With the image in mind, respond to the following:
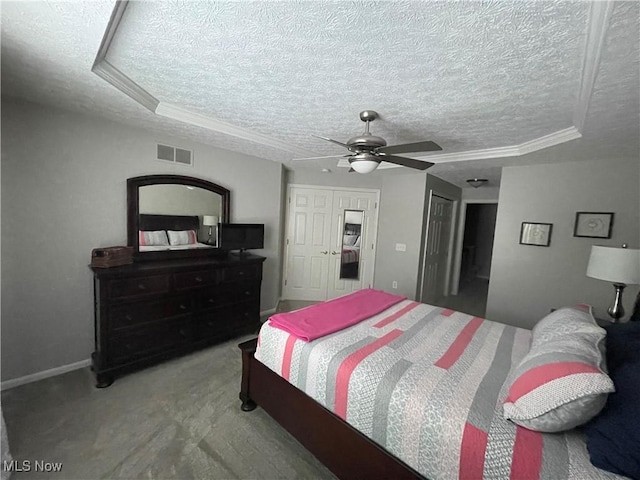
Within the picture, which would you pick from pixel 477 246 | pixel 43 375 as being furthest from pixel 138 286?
pixel 477 246

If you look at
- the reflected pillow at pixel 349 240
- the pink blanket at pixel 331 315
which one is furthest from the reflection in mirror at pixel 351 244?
the pink blanket at pixel 331 315

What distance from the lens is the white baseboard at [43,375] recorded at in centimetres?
212

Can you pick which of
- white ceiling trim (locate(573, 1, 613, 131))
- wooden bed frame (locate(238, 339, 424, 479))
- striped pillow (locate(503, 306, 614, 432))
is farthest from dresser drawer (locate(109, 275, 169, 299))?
white ceiling trim (locate(573, 1, 613, 131))

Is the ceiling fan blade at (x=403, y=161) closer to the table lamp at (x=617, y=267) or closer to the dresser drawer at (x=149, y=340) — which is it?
the table lamp at (x=617, y=267)

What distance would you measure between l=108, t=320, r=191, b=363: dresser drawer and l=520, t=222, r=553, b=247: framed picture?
4.11m

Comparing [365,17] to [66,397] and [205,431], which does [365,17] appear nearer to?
[205,431]

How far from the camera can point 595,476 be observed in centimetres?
92

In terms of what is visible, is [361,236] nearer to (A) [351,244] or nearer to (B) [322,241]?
(A) [351,244]

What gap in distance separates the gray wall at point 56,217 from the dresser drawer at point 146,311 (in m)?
0.50

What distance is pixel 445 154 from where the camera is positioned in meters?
3.21

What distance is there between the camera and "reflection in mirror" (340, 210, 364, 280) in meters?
4.66

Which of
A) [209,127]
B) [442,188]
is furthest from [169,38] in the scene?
[442,188]

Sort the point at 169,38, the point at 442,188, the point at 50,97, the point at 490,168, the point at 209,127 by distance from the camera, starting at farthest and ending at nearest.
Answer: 1. the point at 442,188
2. the point at 490,168
3. the point at 209,127
4. the point at 50,97
5. the point at 169,38

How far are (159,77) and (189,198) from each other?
1457 millimetres
